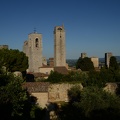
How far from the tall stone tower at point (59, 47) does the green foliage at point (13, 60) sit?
2393 centimetres

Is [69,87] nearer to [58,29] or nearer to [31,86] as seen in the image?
[31,86]

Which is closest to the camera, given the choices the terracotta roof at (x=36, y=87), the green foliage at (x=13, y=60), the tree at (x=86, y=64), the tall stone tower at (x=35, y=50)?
the terracotta roof at (x=36, y=87)

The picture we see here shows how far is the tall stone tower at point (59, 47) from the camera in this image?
6122 centimetres

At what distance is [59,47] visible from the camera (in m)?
61.5

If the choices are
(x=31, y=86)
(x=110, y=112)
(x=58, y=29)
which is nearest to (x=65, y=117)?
(x=110, y=112)

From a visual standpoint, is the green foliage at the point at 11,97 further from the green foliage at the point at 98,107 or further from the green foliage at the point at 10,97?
the green foliage at the point at 98,107

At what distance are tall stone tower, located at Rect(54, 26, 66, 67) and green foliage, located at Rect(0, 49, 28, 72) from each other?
23.9 metres

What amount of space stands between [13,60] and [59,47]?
2760 centimetres

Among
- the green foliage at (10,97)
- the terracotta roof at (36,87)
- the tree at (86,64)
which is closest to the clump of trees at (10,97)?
the green foliage at (10,97)

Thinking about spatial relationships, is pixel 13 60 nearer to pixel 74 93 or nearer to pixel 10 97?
pixel 74 93

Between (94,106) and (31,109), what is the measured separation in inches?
243

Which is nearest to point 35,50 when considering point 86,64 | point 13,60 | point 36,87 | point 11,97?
point 86,64

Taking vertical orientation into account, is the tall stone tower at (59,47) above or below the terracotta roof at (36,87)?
above

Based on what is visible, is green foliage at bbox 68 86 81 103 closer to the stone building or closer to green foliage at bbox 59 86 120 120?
the stone building
